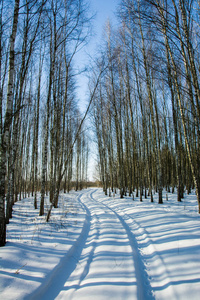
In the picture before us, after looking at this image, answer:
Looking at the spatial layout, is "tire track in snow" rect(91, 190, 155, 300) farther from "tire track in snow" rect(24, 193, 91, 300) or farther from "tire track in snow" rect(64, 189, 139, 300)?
"tire track in snow" rect(24, 193, 91, 300)

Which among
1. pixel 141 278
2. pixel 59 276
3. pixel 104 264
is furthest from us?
pixel 104 264

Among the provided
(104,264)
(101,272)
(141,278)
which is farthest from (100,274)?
(141,278)

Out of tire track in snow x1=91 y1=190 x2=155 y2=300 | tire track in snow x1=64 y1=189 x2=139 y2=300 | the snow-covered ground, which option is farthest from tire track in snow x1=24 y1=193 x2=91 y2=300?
tire track in snow x1=91 y1=190 x2=155 y2=300

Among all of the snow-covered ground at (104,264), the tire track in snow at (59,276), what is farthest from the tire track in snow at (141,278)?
the tire track in snow at (59,276)

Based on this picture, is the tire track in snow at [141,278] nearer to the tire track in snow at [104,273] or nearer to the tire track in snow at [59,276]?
the tire track in snow at [104,273]

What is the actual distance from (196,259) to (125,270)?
1.40 metres

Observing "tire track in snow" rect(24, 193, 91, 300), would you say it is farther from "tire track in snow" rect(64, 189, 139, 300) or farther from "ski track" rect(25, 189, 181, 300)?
"tire track in snow" rect(64, 189, 139, 300)

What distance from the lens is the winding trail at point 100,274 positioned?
223 centimetres

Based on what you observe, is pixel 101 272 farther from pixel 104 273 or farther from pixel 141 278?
pixel 141 278

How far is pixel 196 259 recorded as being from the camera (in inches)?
116

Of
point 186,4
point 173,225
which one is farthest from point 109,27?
point 173,225

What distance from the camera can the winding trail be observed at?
2.23 m

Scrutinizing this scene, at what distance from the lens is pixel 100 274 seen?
264cm

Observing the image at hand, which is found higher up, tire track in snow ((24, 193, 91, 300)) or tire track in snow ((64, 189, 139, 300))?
tire track in snow ((64, 189, 139, 300))
